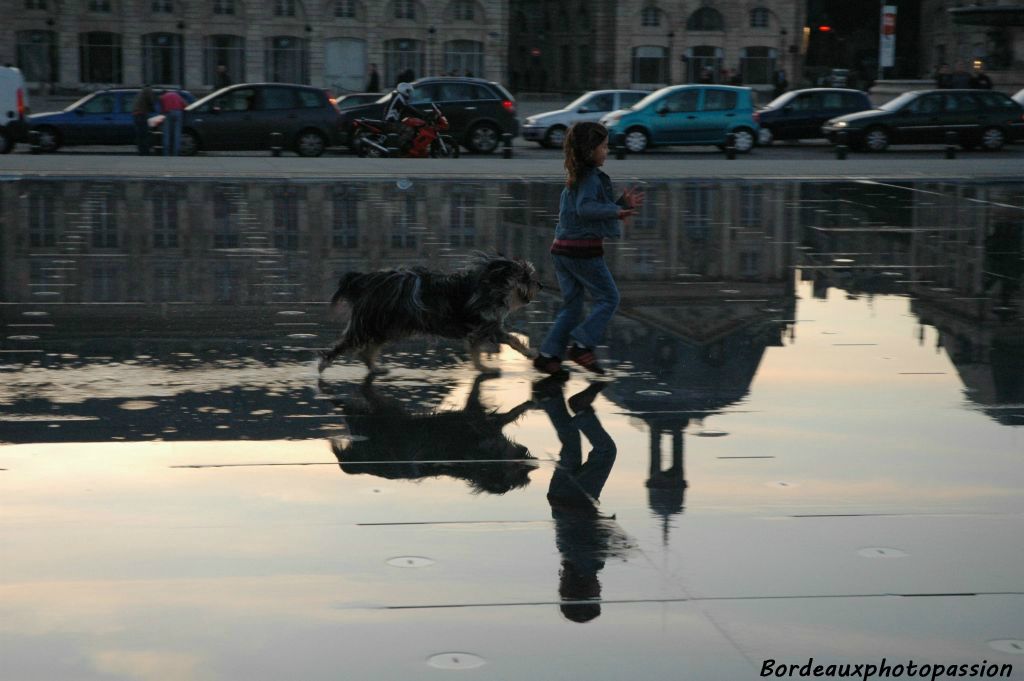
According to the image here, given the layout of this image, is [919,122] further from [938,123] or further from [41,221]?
[41,221]

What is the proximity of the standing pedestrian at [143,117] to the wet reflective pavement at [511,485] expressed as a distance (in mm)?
14502

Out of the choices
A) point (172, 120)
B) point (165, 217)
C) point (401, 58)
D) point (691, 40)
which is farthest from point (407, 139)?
point (691, 40)

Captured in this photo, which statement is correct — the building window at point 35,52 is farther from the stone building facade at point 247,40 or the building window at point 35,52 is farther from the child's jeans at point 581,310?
the child's jeans at point 581,310

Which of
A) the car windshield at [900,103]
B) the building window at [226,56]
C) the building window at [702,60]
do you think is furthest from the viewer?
the building window at [702,60]

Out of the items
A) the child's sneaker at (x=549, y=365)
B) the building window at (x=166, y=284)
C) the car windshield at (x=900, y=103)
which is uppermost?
the car windshield at (x=900, y=103)

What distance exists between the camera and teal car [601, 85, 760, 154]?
1197 inches

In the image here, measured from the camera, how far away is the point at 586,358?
8.05 meters

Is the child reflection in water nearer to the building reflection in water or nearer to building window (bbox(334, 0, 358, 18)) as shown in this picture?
the building reflection in water

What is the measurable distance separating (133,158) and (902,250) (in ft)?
46.6

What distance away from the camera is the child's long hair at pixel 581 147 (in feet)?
25.8

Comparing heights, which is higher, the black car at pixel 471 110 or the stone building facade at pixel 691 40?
the stone building facade at pixel 691 40

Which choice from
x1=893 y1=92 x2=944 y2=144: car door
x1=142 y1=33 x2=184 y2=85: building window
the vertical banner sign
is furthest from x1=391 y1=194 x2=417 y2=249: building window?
x1=142 y1=33 x2=184 y2=85: building window

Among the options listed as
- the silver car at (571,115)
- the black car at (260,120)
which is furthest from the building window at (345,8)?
the black car at (260,120)

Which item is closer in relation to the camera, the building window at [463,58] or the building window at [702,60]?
the building window at [463,58]
